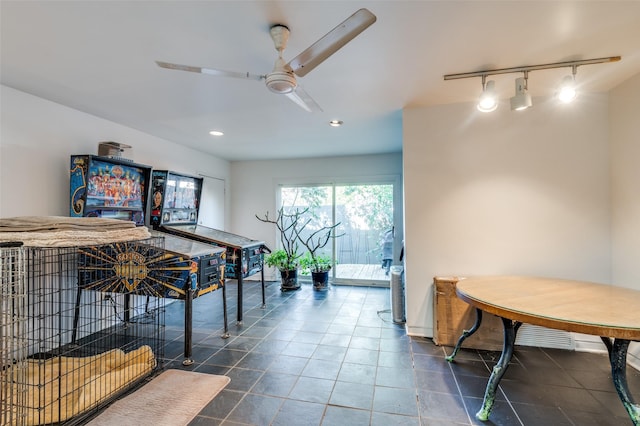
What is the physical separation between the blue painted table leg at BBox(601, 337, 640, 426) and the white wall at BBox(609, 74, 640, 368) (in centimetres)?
115

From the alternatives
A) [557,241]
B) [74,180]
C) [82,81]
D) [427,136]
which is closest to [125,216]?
[74,180]

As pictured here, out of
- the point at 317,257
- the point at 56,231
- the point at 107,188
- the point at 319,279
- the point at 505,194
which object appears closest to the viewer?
the point at 56,231

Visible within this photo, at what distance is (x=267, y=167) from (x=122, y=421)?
15.0 feet

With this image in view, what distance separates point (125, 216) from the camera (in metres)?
3.29

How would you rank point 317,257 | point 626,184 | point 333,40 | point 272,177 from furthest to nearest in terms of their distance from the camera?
point 272,177, point 317,257, point 626,184, point 333,40

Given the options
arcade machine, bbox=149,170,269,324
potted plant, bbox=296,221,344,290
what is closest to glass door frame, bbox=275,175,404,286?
potted plant, bbox=296,221,344,290

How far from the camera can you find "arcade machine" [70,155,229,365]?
255 centimetres

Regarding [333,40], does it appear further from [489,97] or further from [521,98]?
[521,98]

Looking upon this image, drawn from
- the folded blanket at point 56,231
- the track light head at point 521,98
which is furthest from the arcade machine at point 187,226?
the track light head at point 521,98

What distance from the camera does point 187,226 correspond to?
4.10 metres

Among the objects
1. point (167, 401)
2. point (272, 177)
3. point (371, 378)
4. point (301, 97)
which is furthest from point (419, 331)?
point (272, 177)

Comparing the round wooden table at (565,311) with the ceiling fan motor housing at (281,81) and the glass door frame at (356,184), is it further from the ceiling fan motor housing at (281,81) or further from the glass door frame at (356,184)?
the glass door frame at (356,184)

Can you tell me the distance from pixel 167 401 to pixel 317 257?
3.54 m

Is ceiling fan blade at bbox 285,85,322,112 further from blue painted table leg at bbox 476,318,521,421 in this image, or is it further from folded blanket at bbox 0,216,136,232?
blue painted table leg at bbox 476,318,521,421
